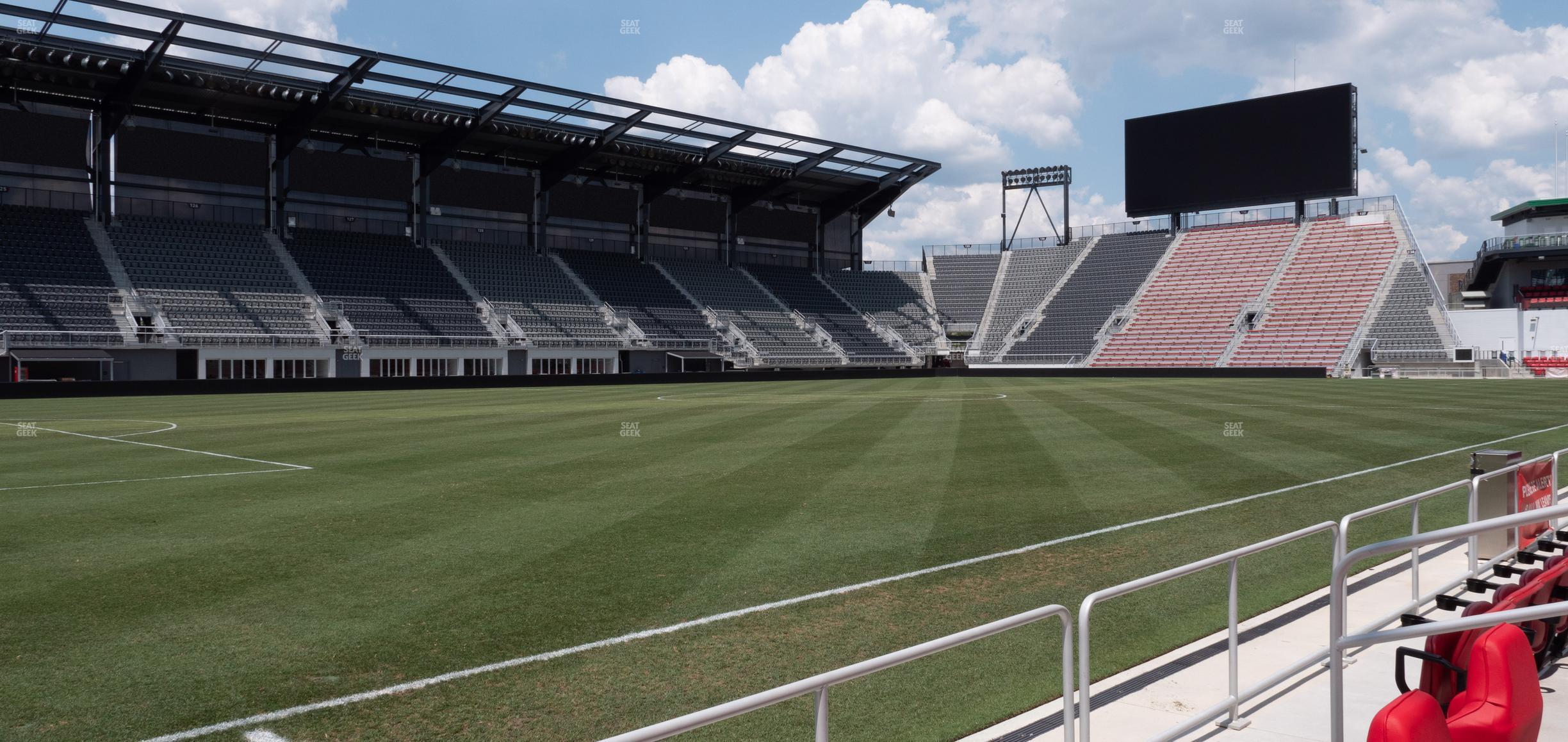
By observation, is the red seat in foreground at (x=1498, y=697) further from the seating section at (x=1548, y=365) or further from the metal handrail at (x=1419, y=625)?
the seating section at (x=1548, y=365)

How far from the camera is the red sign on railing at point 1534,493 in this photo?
9016mm

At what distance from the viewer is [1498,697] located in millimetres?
4234

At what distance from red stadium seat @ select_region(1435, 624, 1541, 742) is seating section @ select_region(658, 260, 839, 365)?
64629mm

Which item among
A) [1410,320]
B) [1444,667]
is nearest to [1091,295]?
[1410,320]

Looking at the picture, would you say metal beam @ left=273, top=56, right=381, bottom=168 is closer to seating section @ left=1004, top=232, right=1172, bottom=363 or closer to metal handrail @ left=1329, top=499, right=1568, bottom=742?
seating section @ left=1004, top=232, right=1172, bottom=363

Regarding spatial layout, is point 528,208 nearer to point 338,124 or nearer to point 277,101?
point 338,124

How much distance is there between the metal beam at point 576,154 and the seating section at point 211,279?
19.3 m

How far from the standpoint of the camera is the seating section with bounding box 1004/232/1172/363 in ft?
256

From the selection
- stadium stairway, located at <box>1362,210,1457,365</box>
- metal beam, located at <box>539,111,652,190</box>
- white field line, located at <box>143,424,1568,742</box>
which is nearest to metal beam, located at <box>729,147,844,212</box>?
metal beam, located at <box>539,111,652,190</box>

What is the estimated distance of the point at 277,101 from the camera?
55969 millimetres

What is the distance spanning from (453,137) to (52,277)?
74.7 feet

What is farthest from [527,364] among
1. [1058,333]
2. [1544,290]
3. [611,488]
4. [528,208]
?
[1544,290]

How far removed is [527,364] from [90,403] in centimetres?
2633

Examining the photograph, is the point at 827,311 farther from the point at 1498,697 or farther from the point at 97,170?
the point at 1498,697
